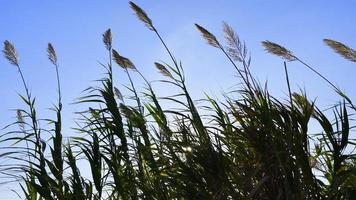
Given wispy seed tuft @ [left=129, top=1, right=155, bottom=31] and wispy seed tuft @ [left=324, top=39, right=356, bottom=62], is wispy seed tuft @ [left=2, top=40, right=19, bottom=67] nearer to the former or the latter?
wispy seed tuft @ [left=129, top=1, right=155, bottom=31]

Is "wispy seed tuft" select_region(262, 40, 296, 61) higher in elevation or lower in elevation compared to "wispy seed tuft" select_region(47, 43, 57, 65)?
lower

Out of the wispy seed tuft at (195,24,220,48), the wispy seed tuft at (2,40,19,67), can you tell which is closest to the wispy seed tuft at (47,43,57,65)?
the wispy seed tuft at (2,40,19,67)

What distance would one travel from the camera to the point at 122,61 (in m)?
4.40

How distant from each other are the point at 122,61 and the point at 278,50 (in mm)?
1580

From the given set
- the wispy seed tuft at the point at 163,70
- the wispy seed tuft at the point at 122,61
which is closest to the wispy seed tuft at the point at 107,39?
the wispy seed tuft at the point at 122,61

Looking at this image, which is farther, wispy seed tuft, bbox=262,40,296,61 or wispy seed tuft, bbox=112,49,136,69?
wispy seed tuft, bbox=112,49,136,69

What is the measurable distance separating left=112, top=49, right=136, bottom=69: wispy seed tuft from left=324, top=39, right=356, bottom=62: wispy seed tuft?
5.69 feet

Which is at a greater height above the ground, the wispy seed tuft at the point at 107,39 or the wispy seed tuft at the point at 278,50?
the wispy seed tuft at the point at 107,39

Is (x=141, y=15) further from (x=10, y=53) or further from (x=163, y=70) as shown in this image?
(x=10, y=53)

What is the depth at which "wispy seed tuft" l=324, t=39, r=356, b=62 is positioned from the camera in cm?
319

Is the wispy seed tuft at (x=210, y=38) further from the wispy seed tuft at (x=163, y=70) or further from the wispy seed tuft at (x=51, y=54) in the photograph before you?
the wispy seed tuft at (x=51, y=54)

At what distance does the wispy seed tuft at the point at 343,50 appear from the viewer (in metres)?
3.19

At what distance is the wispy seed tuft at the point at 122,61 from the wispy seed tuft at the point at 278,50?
1.34 metres

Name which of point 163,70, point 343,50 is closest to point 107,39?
point 163,70
